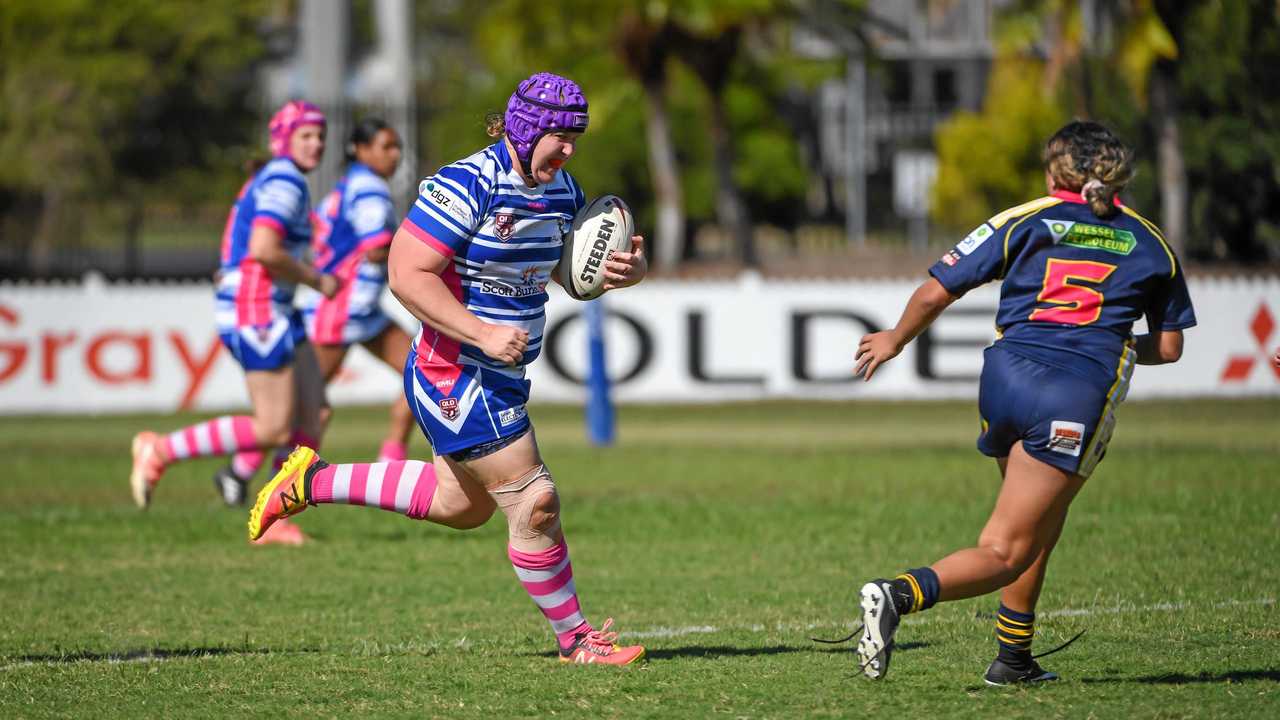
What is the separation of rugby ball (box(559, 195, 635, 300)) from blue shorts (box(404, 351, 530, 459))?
1.39ft

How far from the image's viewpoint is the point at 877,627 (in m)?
5.86

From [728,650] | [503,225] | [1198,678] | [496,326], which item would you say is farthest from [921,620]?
[503,225]

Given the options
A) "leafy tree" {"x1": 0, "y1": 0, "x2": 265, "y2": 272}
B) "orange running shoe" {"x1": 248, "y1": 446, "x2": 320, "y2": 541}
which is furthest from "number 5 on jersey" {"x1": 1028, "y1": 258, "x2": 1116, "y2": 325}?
Result: "leafy tree" {"x1": 0, "y1": 0, "x2": 265, "y2": 272}

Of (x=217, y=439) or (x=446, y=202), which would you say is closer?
(x=446, y=202)

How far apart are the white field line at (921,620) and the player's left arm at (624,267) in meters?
1.60

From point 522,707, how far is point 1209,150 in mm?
21008

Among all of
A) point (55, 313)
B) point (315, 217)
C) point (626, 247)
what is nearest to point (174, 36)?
point (55, 313)

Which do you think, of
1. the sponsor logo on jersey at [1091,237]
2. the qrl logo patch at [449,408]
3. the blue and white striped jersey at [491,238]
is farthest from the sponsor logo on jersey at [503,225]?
the sponsor logo on jersey at [1091,237]

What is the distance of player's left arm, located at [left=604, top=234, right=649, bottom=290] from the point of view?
650 cm

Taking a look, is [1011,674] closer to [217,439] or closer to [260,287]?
[260,287]

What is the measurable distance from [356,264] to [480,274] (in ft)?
16.1

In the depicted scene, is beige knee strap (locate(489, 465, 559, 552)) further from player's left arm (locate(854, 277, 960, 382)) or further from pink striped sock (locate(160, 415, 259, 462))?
pink striped sock (locate(160, 415, 259, 462))

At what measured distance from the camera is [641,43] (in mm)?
31156

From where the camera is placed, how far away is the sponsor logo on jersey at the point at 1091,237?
5.98 m
